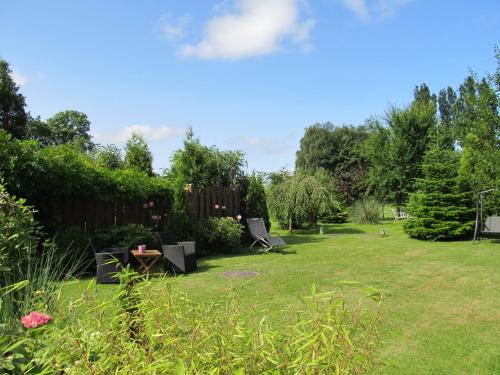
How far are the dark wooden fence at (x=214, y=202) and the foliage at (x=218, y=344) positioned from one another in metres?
9.31

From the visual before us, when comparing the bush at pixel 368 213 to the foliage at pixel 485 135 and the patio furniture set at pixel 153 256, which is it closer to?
the foliage at pixel 485 135

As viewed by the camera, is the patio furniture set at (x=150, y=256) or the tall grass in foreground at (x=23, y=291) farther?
the patio furniture set at (x=150, y=256)

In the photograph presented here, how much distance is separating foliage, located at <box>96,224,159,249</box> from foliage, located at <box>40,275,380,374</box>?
7.17m

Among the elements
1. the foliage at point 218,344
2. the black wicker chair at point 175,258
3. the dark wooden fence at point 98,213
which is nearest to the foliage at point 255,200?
the dark wooden fence at point 98,213

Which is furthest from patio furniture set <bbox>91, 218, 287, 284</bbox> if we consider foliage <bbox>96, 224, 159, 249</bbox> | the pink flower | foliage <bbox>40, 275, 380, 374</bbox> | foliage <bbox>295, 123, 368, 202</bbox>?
foliage <bbox>295, 123, 368, 202</bbox>

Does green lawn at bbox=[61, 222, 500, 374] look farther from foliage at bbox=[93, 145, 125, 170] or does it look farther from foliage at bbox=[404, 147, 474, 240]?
foliage at bbox=[93, 145, 125, 170]

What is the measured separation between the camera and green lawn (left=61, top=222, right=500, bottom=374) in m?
3.58

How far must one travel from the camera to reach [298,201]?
16766 mm

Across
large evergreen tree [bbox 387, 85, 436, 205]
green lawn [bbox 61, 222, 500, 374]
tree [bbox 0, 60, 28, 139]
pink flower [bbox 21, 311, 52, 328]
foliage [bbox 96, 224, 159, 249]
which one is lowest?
green lawn [bbox 61, 222, 500, 374]

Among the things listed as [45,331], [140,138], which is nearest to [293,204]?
[140,138]

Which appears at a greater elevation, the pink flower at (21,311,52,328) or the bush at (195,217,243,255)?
the pink flower at (21,311,52,328)

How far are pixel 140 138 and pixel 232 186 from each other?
411 centimetres

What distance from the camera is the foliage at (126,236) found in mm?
8422

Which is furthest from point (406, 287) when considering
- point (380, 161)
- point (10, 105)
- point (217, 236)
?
point (10, 105)
